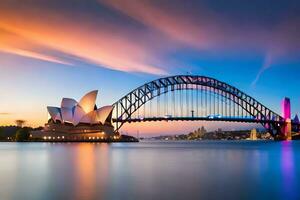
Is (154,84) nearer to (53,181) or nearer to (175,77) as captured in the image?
(175,77)

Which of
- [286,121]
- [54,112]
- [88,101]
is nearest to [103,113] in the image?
[88,101]

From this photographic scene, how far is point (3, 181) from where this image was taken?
81.5 feet

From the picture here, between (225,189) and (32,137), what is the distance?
119325mm

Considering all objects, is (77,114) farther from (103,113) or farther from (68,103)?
(103,113)

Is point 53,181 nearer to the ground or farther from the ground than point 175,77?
nearer to the ground

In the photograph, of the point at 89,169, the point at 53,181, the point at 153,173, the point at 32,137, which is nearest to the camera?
the point at 53,181

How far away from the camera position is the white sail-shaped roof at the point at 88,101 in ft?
359

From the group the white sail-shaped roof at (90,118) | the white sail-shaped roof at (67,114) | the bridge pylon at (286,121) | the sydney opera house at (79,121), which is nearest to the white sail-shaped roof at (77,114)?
the sydney opera house at (79,121)

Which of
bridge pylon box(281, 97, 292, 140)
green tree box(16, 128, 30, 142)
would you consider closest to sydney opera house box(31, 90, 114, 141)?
green tree box(16, 128, 30, 142)

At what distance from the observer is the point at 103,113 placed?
11794 centimetres

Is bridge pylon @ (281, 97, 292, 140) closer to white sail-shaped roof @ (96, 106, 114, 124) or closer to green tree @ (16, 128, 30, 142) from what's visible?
white sail-shaped roof @ (96, 106, 114, 124)

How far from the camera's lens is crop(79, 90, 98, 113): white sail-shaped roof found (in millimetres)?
109438

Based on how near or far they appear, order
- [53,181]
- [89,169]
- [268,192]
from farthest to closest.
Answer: [89,169] < [53,181] < [268,192]

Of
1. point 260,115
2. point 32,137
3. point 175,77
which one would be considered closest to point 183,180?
point 175,77
